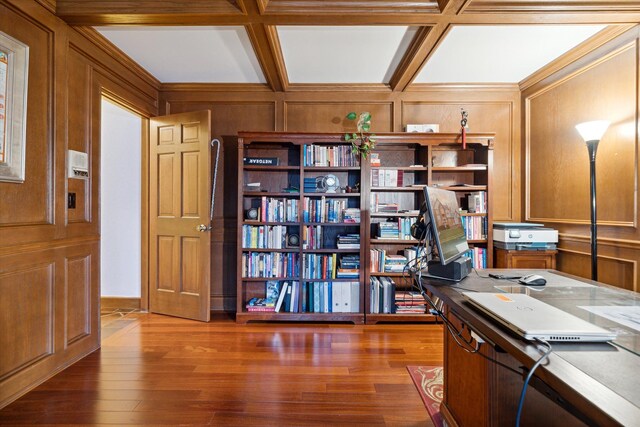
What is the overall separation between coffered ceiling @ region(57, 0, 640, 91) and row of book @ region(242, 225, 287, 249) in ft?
4.90

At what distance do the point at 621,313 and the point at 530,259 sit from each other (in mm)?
2206

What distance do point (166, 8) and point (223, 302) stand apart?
2.74m

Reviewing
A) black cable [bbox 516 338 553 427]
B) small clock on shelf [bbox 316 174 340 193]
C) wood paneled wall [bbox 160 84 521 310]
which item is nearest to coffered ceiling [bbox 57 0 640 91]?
wood paneled wall [bbox 160 84 521 310]

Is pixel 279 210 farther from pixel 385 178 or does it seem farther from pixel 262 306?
pixel 385 178

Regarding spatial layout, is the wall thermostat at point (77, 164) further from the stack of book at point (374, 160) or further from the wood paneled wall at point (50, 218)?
the stack of book at point (374, 160)

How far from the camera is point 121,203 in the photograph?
144 inches

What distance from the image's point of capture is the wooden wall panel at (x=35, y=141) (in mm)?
1887

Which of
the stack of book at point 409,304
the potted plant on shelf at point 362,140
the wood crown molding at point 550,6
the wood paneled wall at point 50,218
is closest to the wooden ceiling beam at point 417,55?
the wood crown molding at point 550,6

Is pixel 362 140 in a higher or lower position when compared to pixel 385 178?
higher

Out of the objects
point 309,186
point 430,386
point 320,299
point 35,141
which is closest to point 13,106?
point 35,141

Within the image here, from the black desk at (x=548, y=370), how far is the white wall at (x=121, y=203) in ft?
10.9

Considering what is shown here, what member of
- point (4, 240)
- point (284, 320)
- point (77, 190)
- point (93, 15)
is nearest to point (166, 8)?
point (93, 15)

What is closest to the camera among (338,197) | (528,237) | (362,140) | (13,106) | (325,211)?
(13,106)

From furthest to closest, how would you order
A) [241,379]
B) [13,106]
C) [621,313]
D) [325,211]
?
[325,211]
[241,379]
[13,106]
[621,313]
